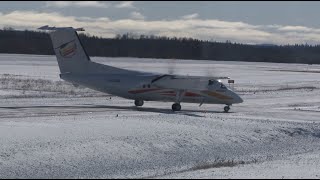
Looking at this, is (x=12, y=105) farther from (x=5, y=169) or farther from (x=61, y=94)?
(x=5, y=169)

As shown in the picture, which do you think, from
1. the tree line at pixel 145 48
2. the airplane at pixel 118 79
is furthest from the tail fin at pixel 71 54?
the tree line at pixel 145 48

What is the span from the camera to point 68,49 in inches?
1241

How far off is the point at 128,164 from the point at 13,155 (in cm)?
291

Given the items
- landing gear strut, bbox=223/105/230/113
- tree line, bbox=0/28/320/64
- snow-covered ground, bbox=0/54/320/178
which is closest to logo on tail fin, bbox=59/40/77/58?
snow-covered ground, bbox=0/54/320/178

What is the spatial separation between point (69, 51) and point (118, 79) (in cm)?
281

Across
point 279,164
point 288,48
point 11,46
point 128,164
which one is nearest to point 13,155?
point 128,164

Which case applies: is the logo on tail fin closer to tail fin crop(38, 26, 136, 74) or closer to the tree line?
tail fin crop(38, 26, 136, 74)

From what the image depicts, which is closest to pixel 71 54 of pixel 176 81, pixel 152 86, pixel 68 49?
pixel 68 49

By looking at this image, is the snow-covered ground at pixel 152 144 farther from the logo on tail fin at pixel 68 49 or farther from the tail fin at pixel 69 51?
the logo on tail fin at pixel 68 49

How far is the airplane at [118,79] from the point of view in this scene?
31141mm

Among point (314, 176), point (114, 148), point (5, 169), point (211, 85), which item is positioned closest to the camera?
point (314, 176)

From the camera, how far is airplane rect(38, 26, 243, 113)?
31141 millimetres

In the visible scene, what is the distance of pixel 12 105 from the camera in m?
30.0

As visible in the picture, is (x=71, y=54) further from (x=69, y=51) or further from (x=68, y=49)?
(x=68, y=49)
